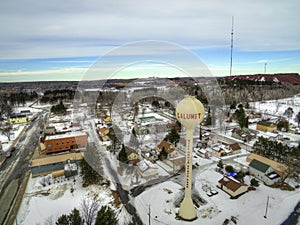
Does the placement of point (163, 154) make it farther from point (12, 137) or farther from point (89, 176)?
point (12, 137)

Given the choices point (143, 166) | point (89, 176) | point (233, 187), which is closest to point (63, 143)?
point (89, 176)

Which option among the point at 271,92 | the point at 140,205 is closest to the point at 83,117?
the point at 140,205

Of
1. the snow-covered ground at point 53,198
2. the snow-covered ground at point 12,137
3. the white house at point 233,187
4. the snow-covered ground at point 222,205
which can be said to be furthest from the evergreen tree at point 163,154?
the snow-covered ground at point 12,137

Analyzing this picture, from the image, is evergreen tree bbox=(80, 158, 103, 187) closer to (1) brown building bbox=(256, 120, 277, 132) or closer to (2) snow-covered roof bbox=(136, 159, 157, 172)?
(2) snow-covered roof bbox=(136, 159, 157, 172)

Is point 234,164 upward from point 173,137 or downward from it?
downward

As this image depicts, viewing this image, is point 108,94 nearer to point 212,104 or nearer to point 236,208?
point 212,104

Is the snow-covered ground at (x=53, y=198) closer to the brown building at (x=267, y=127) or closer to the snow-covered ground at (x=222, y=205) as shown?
the snow-covered ground at (x=222, y=205)
